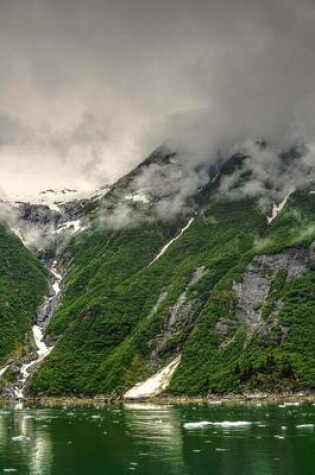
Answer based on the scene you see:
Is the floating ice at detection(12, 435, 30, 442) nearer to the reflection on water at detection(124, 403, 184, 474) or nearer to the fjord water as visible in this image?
the fjord water

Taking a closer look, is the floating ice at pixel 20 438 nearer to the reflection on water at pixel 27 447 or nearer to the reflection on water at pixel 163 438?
the reflection on water at pixel 27 447

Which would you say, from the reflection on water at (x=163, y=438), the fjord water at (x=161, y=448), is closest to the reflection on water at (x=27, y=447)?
the fjord water at (x=161, y=448)

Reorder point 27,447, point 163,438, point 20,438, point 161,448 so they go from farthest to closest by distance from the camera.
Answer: point 20,438 < point 163,438 < point 27,447 < point 161,448

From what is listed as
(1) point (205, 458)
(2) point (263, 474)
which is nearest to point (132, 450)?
(1) point (205, 458)

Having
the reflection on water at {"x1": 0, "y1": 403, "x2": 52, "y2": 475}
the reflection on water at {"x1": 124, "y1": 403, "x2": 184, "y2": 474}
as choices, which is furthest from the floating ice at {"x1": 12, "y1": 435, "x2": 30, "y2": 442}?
the reflection on water at {"x1": 124, "y1": 403, "x2": 184, "y2": 474}

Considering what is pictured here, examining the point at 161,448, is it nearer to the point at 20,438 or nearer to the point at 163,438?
the point at 163,438

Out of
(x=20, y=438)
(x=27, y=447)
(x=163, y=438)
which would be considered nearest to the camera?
(x=27, y=447)

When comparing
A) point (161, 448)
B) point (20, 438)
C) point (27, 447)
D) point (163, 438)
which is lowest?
point (161, 448)

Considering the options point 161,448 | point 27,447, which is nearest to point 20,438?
point 27,447
